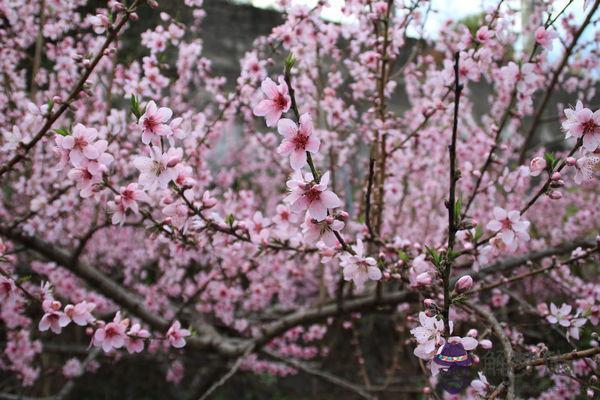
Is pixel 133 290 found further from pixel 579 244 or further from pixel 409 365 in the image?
pixel 579 244

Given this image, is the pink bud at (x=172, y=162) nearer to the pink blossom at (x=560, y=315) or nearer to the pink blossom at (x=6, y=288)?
the pink blossom at (x=6, y=288)

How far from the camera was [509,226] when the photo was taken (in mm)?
1887

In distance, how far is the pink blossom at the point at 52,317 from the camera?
6.39ft

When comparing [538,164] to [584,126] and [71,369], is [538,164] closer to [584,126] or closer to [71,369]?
[584,126]

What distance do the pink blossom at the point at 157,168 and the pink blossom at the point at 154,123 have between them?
54mm

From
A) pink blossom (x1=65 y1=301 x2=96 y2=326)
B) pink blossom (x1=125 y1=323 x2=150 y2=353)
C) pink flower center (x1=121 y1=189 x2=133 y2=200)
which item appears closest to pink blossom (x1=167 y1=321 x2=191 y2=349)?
pink blossom (x1=125 y1=323 x2=150 y2=353)

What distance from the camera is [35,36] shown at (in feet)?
15.5

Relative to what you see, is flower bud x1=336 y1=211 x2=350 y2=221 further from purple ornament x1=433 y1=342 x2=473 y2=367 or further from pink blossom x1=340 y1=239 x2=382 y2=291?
purple ornament x1=433 y1=342 x2=473 y2=367

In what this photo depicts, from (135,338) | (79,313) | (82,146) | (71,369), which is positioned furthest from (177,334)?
(71,369)

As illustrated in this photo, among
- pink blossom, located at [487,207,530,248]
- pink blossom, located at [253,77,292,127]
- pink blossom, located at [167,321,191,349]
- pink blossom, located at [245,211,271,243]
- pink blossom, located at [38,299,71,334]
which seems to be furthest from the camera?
pink blossom, located at [245,211,271,243]

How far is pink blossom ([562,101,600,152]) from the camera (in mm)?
1533

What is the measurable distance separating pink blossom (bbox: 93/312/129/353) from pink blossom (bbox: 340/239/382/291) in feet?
3.58

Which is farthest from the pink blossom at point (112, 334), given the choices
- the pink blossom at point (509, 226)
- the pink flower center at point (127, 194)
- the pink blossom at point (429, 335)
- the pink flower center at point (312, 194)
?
the pink blossom at point (509, 226)

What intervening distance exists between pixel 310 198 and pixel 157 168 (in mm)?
679
